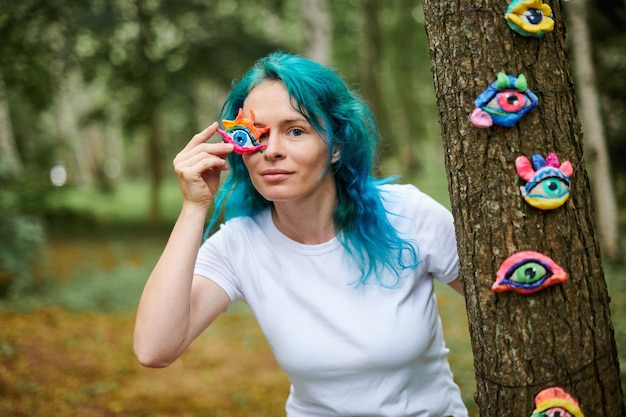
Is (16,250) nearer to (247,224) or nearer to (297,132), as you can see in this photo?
(247,224)

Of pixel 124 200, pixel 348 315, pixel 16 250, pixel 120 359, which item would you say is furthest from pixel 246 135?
pixel 124 200

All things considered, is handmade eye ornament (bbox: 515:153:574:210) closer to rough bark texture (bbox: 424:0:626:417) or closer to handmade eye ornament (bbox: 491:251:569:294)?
rough bark texture (bbox: 424:0:626:417)

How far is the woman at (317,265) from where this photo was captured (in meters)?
2.11

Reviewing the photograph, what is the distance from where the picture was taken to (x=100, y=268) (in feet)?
32.9

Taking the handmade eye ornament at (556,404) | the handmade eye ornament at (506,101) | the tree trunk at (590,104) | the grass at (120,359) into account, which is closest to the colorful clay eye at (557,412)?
the handmade eye ornament at (556,404)

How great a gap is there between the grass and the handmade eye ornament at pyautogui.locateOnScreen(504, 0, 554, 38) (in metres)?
3.01

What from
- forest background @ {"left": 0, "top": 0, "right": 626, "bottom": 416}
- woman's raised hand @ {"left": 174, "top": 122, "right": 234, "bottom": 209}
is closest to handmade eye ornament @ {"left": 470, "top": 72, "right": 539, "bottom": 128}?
woman's raised hand @ {"left": 174, "top": 122, "right": 234, "bottom": 209}

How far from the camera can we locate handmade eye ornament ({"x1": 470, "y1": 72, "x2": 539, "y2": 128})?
170cm

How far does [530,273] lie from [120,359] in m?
5.32

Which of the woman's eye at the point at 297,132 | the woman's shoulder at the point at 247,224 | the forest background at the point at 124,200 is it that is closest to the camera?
the woman's eye at the point at 297,132

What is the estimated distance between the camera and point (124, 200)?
17438 millimetres

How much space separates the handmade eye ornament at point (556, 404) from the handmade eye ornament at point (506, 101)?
0.85m

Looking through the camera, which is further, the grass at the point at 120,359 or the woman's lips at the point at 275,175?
the grass at the point at 120,359

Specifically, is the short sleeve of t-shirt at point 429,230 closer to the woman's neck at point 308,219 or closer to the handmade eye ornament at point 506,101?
the woman's neck at point 308,219
